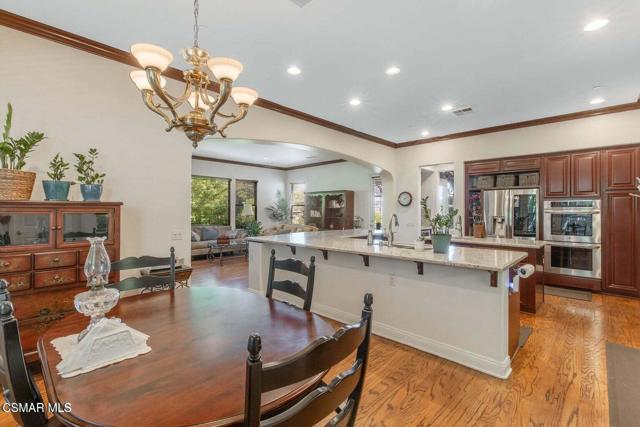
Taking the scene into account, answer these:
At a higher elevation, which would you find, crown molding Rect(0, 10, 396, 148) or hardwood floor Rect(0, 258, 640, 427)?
crown molding Rect(0, 10, 396, 148)

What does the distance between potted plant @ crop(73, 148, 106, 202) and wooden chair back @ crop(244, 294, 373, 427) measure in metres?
2.75

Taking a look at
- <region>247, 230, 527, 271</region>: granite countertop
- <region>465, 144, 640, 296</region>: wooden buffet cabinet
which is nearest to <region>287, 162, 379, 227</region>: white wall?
<region>465, 144, 640, 296</region>: wooden buffet cabinet

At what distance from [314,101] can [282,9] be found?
198 centimetres

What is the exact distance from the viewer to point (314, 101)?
435 cm

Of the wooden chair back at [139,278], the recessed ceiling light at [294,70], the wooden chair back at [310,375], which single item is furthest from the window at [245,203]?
the wooden chair back at [310,375]

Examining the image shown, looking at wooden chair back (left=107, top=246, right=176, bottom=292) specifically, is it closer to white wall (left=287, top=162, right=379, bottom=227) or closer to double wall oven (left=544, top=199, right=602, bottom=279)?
double wall oven (left=544, top=199, right=602, bottom=279)

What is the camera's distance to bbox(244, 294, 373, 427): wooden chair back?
712 mm

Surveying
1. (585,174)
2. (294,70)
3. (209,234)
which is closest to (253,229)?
(209,234)

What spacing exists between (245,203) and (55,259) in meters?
7.19

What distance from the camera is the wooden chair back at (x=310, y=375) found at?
71 centimetres

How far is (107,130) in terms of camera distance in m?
3.04

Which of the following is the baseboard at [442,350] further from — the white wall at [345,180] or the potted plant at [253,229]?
the potted plant at [253,229]

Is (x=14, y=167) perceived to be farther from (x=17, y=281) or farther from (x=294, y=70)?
(x=294, y=70)

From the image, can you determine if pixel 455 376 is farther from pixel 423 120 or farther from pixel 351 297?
pixel 423 120
